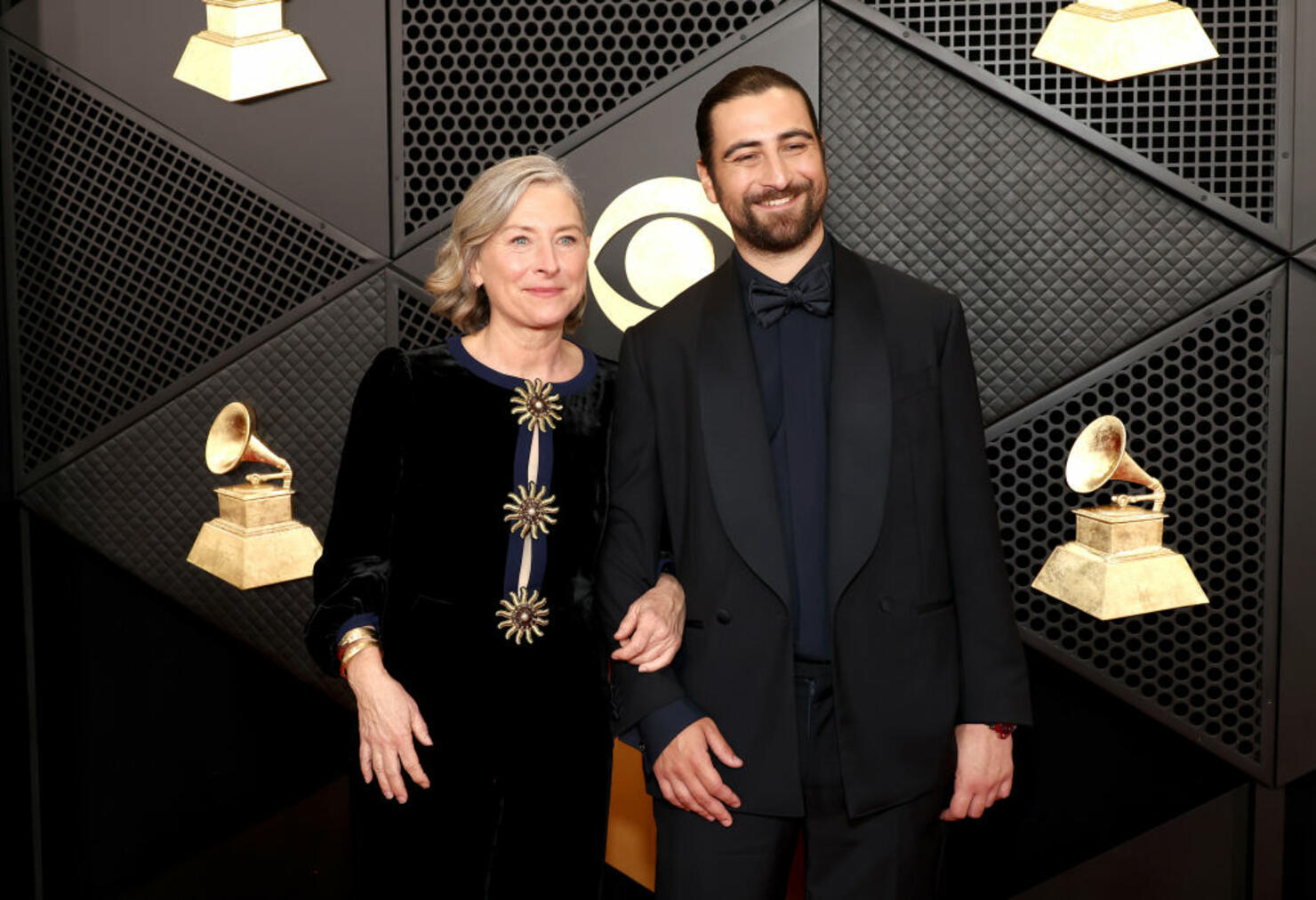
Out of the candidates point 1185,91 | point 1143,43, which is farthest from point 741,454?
point 1185,91

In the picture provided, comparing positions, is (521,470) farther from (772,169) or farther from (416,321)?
(416,321)

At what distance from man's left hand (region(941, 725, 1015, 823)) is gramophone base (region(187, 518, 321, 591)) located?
1816mm

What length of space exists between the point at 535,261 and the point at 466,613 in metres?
0.68

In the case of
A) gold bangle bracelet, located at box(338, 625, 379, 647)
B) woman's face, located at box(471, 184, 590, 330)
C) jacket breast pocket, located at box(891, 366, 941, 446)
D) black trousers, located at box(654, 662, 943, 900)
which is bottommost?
black trousers, located at box(654, 662, 943, 900)

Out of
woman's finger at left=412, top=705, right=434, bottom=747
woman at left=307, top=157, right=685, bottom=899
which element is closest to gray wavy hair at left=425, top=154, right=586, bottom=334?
woman at left=307, top=157, right=685, bottom=899

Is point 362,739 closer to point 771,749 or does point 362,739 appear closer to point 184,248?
point 771,749

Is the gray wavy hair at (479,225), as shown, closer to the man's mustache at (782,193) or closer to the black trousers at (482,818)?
the man's mustache at (782,193)

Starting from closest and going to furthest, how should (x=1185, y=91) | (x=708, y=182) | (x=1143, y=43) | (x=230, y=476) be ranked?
(x=708, y=182) < (x=1143, y=43) < (x=1185, y=91) < (x=230, y=476)

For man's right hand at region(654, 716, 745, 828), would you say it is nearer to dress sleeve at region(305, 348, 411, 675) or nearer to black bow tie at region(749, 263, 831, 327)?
dress sleeve at region(305, 348, 411, 675)

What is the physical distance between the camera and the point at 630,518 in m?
2.41

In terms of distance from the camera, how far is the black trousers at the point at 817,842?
2330mm

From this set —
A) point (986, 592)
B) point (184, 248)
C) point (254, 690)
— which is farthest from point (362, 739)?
point (184, 248)

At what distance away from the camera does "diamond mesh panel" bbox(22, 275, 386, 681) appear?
350 cm

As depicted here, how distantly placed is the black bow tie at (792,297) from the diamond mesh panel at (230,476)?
1.42 metres
